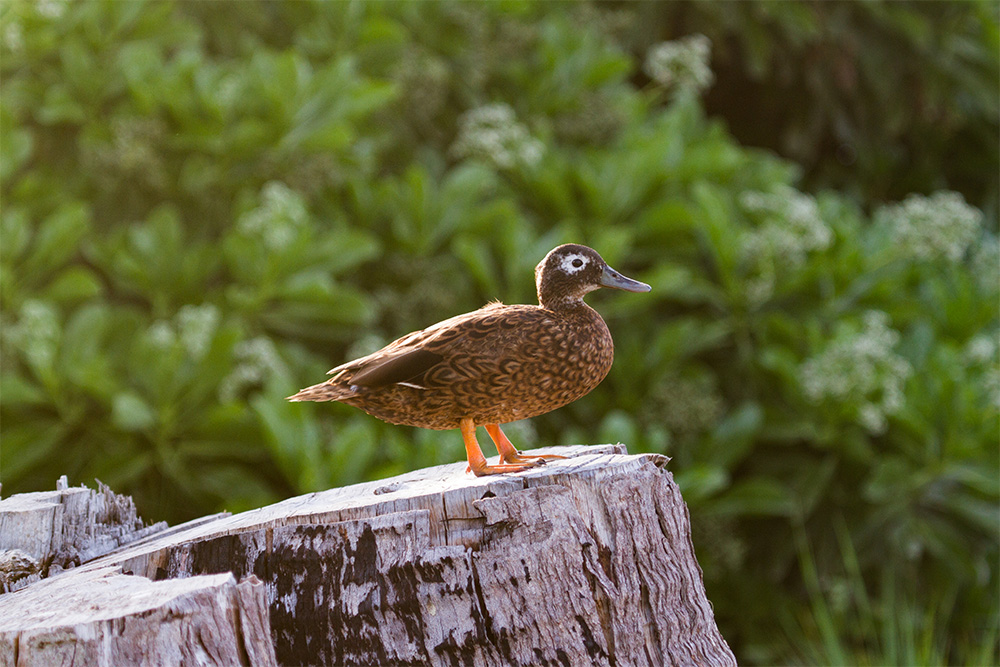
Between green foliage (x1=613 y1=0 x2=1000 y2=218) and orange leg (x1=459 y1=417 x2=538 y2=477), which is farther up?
green foliage (x1=613 y1=0 x2=1000 y2=218)

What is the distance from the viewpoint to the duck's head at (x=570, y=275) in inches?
78.0

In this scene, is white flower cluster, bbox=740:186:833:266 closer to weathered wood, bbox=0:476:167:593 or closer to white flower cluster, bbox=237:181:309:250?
white flower cluster, bbox=237:181:309:250

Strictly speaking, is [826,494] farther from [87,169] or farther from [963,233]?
[87,169]

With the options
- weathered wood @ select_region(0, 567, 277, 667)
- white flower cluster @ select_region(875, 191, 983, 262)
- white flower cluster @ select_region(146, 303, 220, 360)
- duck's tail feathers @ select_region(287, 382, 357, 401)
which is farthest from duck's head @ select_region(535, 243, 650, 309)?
white flower cluster @ select_region(875, 191, 983, 262)

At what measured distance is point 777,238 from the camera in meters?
4.16

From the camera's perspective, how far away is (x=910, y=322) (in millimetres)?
4758

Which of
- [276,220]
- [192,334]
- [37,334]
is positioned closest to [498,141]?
[276,220]

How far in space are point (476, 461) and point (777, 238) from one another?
2737mm

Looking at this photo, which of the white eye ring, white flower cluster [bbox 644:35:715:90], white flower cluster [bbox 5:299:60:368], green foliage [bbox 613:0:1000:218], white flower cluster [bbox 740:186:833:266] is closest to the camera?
the white eye ring

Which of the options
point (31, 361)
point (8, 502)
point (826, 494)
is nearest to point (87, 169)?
point (31, 361)

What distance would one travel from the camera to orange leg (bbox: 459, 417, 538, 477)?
1896mm

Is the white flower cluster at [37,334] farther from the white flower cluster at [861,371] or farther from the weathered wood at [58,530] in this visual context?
the white flower cluster at [861,371]

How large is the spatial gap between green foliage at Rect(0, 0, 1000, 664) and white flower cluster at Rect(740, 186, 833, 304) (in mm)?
21

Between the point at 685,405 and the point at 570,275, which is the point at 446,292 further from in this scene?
the point at 570,275
